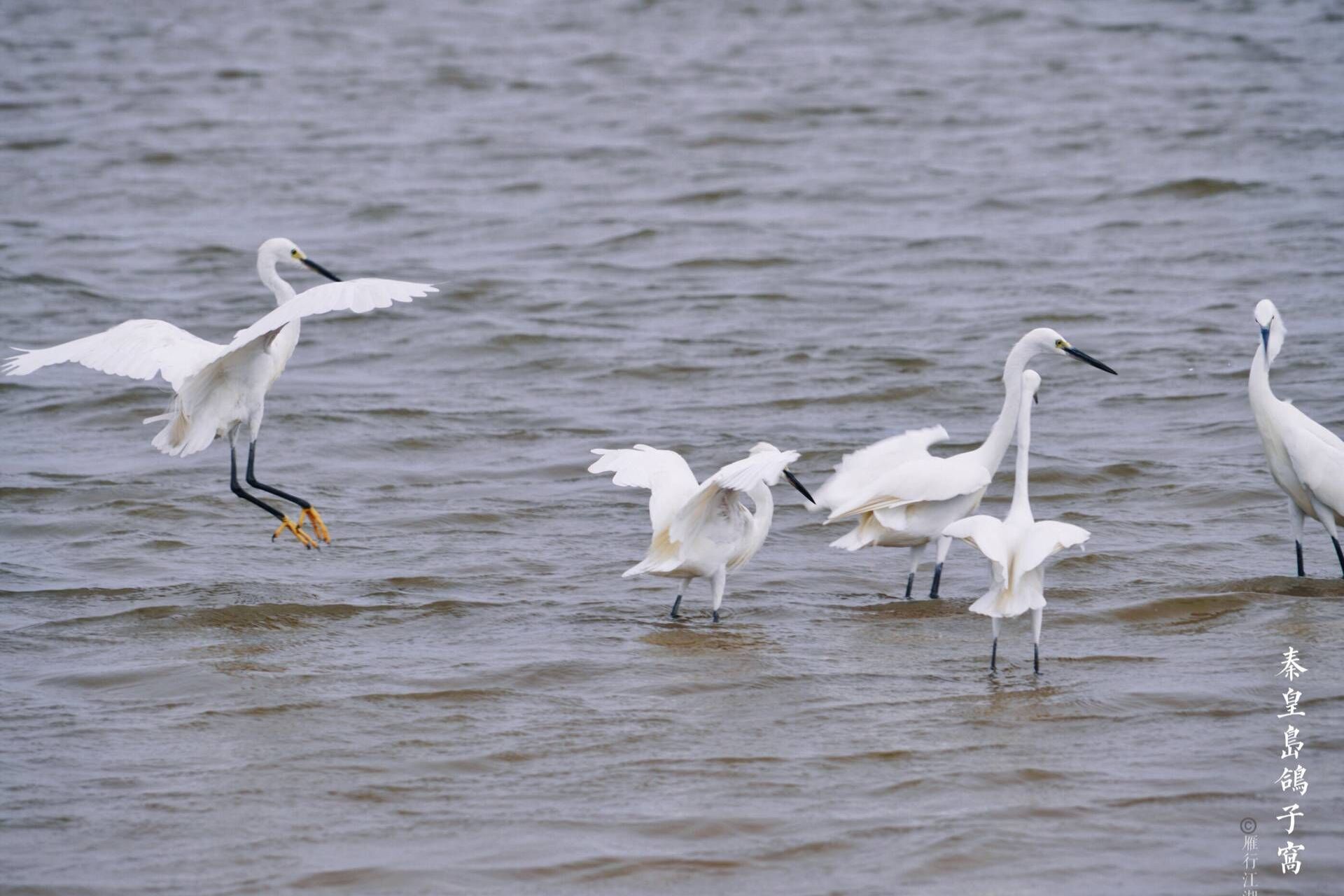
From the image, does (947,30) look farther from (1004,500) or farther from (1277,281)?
(1004,500)

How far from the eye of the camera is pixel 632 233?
16516 millimetres

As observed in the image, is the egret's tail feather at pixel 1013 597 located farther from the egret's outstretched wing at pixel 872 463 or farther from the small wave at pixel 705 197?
the small wave at pixel 705 197

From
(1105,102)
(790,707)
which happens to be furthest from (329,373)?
(1105,102)

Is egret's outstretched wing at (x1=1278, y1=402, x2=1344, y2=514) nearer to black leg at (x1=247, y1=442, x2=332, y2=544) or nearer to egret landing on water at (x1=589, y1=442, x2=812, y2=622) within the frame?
egret landing on water at (x1=589, y1=442, x2=812, y2=622)

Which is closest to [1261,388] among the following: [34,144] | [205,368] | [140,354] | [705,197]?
[205,368]

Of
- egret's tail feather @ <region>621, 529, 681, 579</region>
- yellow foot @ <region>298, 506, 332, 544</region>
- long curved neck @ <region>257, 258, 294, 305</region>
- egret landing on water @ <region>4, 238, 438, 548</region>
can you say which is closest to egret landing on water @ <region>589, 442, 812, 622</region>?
egret's tail feather @ <region>621, 529, 681, 579</region>

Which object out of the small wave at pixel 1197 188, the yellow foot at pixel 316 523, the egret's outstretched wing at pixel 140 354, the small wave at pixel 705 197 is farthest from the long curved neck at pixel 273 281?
the small wave at pixel 1197 188

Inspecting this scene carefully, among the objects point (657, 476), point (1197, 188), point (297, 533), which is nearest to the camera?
point (657, 476)

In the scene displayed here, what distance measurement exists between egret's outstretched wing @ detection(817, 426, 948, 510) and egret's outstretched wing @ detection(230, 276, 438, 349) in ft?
6.83

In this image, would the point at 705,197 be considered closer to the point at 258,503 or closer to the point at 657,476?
the point at 258,503

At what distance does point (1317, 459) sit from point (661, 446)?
399 centimetres

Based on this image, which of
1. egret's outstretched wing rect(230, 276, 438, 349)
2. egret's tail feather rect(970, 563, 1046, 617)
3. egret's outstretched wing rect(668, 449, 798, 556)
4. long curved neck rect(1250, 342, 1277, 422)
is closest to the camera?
egret's tail feather rect(970, 563, 1046, 617)

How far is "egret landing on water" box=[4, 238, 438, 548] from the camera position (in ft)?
26.2

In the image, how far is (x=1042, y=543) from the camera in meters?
5.96
